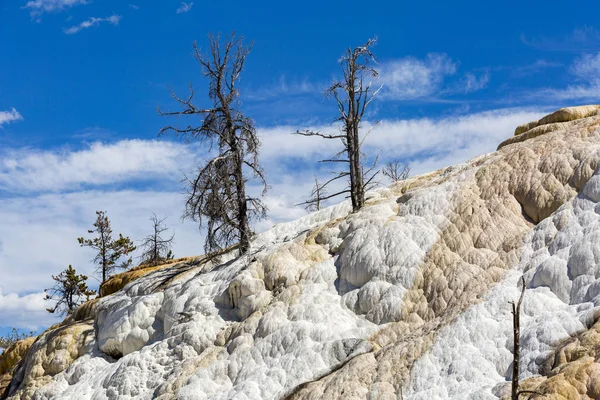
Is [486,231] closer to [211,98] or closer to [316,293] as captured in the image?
[316,293]

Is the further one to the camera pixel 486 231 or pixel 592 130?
pixel 592 130

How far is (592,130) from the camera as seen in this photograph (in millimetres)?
19500

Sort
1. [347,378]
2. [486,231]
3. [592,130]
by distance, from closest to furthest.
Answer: [347,378] < [486,231] < [592,130]

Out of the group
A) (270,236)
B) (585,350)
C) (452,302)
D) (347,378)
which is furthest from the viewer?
(270,236)

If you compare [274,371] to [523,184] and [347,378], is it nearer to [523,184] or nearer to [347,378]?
[347,378]

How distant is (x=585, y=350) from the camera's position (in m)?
12.4

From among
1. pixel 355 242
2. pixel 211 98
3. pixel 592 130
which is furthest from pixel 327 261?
pixel 211 98

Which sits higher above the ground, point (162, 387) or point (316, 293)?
point (316, 293)

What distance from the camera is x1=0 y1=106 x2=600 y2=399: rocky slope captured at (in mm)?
14289

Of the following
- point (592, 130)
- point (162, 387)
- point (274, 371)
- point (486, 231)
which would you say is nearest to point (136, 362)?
point (162, 387)

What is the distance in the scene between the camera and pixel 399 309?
17.7 metres

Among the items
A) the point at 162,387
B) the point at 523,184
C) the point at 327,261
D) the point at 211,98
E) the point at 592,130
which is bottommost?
the point at 162,387

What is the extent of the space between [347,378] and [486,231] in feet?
19.5

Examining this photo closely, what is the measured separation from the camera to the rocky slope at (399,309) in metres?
14.3
